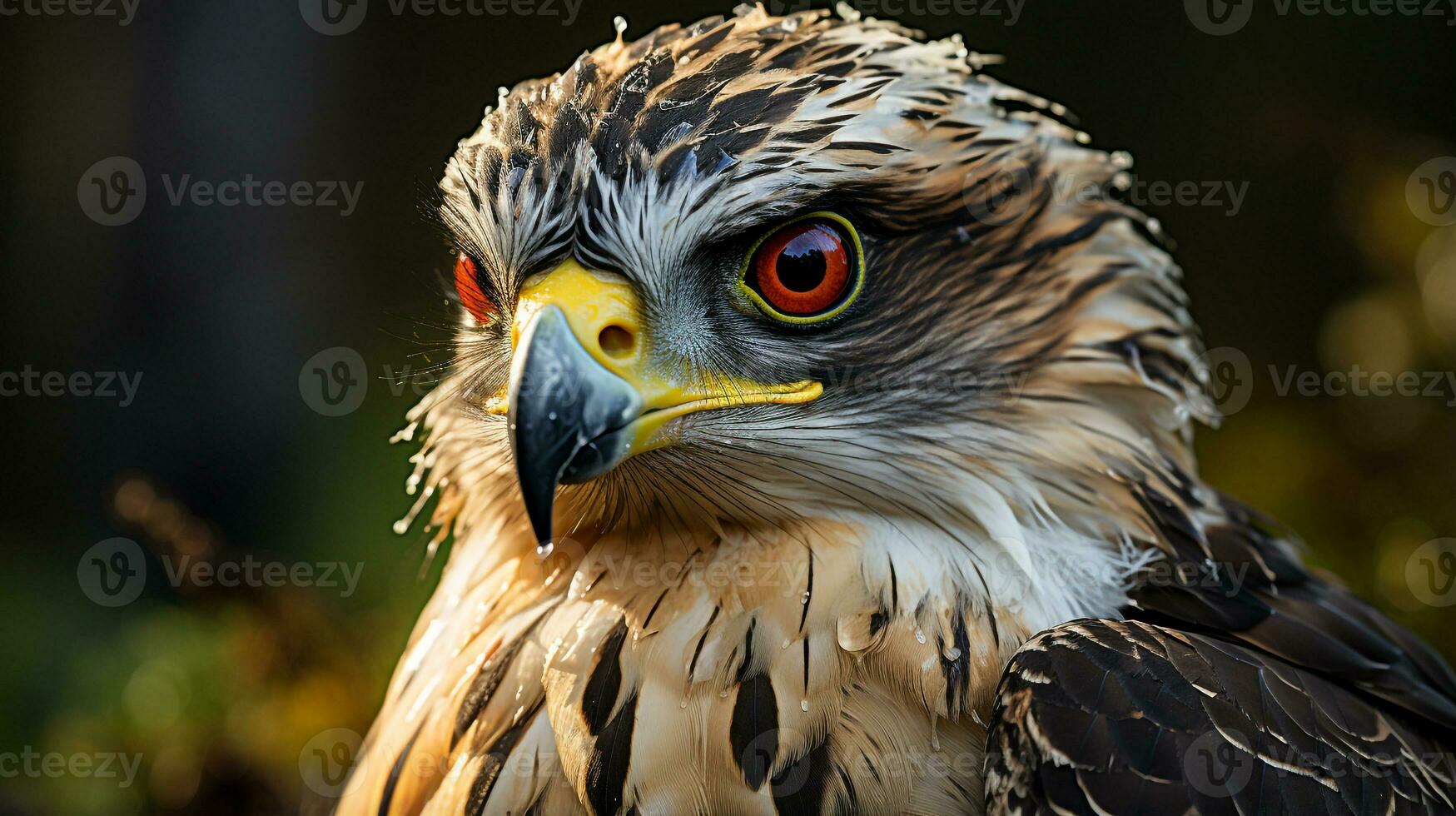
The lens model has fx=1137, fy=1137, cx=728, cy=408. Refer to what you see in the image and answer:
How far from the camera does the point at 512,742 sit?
1.97m

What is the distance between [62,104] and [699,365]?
16.3 ft

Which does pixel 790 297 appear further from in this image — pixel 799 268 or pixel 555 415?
pixel 555 415

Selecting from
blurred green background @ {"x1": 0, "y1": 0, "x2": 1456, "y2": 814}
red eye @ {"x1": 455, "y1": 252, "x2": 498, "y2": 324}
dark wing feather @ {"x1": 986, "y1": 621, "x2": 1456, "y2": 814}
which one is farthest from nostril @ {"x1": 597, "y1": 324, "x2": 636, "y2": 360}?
blurred green background @ {"x1": 0, "y1": 0, "x2": 1456, "y2": 814}

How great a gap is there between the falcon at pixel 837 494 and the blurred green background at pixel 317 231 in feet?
8.60

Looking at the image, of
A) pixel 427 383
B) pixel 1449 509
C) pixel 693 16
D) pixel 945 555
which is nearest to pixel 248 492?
pixel 693 16

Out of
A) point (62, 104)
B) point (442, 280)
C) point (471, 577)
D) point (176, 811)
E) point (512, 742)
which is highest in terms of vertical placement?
point (62, 104)

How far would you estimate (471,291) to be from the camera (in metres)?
2.16

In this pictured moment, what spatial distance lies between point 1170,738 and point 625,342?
1008 millimetres

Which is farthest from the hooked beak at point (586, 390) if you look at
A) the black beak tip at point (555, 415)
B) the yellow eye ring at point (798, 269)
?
the yellow eye ring at point (798, 269)

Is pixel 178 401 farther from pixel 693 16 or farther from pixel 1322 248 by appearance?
pixel 1322 248

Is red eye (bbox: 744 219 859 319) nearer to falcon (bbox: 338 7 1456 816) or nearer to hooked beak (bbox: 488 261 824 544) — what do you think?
falcon (bbox: 338 7 1456 816)

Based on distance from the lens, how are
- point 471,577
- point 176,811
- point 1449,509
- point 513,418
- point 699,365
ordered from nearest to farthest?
point 513,418 < point 699,365 < point 471,577 < point 176,811 < point 1449,509

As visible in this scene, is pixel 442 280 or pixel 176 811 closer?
pixel 442 280

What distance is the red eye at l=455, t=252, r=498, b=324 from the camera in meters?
2.13
